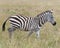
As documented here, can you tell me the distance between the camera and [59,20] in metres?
13.1

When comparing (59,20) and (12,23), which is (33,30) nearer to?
(12,23)

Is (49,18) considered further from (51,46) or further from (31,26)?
(51,46)

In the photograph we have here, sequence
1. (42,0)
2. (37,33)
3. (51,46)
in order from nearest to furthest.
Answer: (51,46) < (37,33) < (42,0)

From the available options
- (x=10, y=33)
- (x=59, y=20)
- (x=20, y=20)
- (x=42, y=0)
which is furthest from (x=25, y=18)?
(x=42, y=0)

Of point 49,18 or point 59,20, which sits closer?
point 49,18

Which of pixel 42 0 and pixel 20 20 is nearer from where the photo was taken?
pixel 20 20

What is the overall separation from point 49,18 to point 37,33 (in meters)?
0.85

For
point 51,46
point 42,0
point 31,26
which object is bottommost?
point 51,46

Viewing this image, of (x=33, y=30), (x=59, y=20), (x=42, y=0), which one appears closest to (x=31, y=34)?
(x=33, y=30)

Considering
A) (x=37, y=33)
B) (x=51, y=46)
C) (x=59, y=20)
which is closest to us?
(x=51, y=46)

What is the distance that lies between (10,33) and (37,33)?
3.16 feet

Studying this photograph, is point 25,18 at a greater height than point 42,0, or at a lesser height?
lesser

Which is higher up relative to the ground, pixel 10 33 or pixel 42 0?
pixel 42 0

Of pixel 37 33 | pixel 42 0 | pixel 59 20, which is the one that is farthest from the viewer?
pixel 42 0
